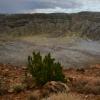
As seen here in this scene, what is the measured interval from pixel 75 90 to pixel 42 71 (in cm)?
183

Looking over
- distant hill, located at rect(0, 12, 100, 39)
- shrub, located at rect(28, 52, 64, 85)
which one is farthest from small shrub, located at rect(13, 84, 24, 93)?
distant hill, located at rect(0, 12, 100, 39)

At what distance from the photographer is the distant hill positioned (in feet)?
228

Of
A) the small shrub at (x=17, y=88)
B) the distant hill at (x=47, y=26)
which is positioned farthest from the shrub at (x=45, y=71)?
the distant hill at (x=47, y=26)

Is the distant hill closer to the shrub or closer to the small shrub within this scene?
the shrub

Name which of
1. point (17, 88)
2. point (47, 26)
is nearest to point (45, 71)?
point (17, 88)

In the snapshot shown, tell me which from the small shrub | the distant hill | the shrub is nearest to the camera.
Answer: the small shrub

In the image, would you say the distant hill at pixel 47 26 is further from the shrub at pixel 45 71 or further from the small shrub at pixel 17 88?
the small shrub at pixel 17 88

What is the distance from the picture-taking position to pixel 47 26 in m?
77.4

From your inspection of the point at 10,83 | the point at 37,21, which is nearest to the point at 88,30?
the point at 37,21

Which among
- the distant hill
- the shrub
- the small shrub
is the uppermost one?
the shrub

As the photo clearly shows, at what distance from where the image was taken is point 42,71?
13.6 m

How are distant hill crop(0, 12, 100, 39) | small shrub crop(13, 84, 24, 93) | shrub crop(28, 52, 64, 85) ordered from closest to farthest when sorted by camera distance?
small shrub crop(13, 84, 24, 93) < shrub crop(28, 52, 64, 85) < distant hill crop(0, 12, 100, 39)

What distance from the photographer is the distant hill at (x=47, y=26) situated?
2735 inches

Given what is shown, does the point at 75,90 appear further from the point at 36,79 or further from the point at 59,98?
the point at 59,98
